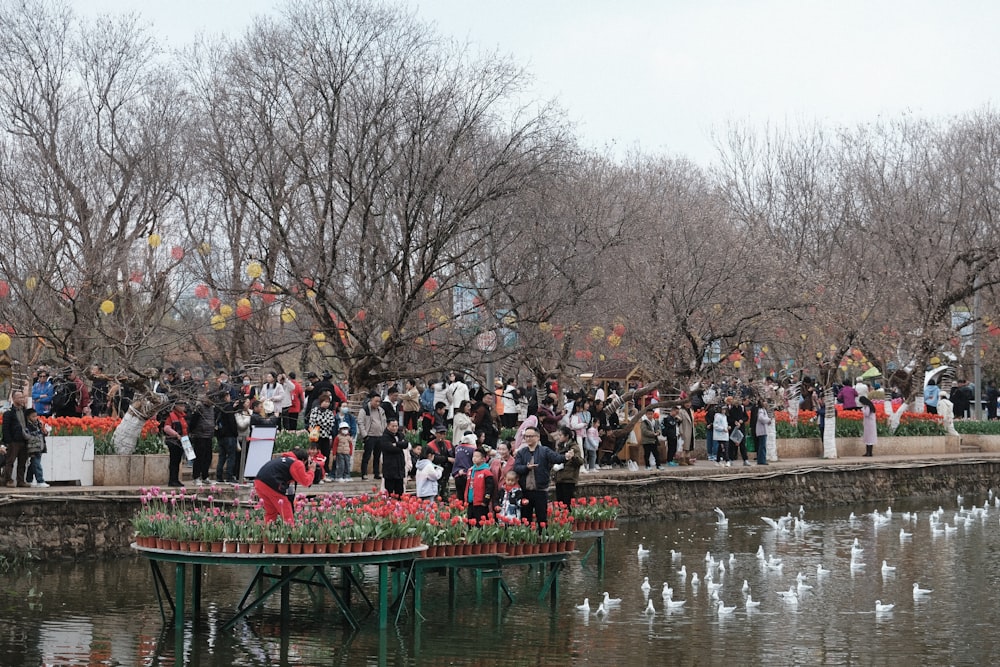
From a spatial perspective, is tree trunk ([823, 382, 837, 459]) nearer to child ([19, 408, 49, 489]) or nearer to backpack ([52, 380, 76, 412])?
backpack ([52, 380, 76, 412])

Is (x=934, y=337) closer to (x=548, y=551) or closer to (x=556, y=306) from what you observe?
(x=556, y=306)

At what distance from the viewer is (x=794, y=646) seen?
15.1 m

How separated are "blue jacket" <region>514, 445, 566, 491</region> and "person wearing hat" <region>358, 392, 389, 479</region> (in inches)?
276

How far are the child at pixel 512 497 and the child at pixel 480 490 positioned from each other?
0.66 feet

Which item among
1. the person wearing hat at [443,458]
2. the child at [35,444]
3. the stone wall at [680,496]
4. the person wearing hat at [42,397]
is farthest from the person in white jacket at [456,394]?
the child at [35,444]

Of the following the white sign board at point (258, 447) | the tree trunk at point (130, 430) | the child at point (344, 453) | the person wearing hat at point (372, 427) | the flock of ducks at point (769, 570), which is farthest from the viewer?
the person wearing hat at point (372, 427)

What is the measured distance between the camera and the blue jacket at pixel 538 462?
18.0m

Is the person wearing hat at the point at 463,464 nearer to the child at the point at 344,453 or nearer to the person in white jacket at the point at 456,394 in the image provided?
the child at the point at 344,453

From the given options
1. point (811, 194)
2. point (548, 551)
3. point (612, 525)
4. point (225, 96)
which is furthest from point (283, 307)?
point (811, 194)

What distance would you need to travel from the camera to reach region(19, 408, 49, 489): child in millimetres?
21609

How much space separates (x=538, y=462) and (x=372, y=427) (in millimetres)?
7442

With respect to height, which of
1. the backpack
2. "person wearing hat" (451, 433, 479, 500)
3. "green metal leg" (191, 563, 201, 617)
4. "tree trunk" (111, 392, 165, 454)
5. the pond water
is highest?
the backpack

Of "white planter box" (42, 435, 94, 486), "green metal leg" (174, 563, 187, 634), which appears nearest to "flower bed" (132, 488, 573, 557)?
"green metal leg" (174, 563, 187, 634)

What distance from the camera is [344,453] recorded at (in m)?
24.7
